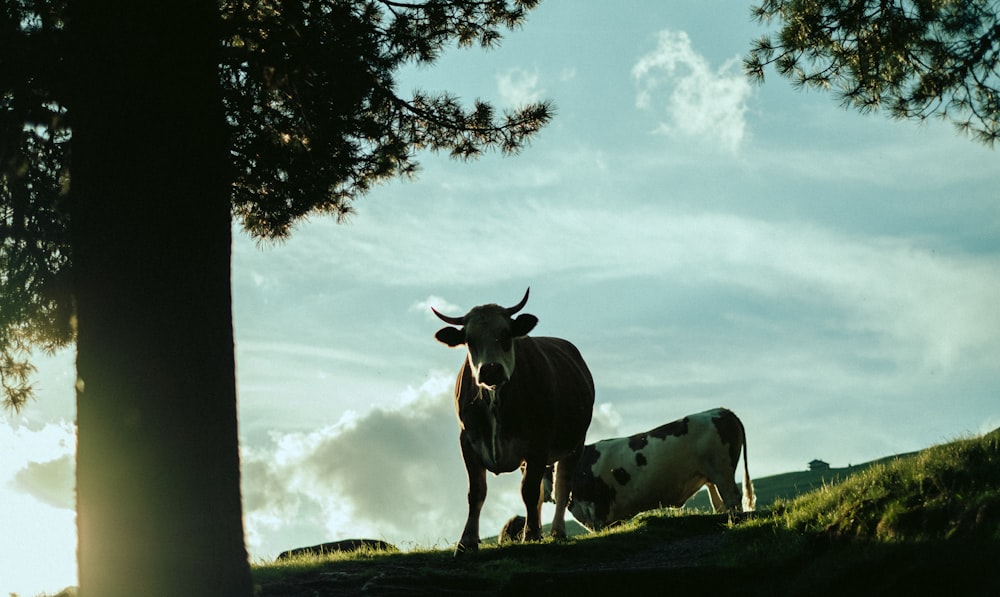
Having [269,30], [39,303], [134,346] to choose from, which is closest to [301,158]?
[269,30]

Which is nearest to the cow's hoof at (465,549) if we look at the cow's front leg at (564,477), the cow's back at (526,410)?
the cow's back at (526,410)

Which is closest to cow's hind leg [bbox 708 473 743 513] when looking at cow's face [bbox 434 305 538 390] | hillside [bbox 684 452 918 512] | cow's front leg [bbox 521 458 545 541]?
cow's front leg [bbox 521 458 545 541]

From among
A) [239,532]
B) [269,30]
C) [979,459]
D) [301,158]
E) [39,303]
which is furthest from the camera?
[39,303]

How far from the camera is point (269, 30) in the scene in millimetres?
8109

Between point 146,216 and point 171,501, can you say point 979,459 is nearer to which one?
point 171,501

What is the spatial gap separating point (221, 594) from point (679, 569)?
2822 mm

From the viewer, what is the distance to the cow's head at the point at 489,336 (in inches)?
360

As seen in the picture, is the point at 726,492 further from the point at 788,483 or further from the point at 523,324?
the point at 788,483

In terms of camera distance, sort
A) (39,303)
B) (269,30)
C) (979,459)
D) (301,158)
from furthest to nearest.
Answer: (39,303), (301,158), (269,30), (979,459)

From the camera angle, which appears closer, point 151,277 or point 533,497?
point 151,277

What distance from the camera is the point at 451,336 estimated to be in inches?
390

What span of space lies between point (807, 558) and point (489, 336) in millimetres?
4086

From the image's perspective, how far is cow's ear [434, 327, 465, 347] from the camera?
32.5 ft

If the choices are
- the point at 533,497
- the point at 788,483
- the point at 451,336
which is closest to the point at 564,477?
the point at 533,497
